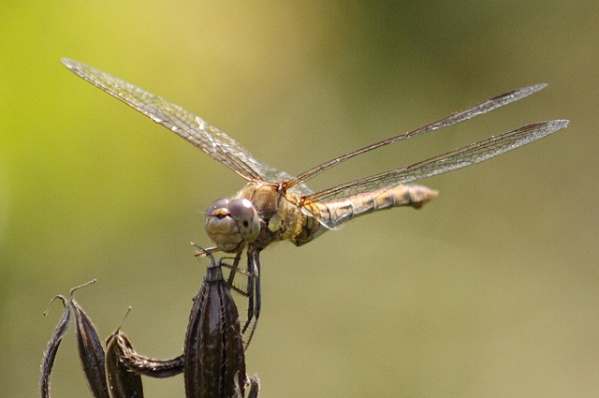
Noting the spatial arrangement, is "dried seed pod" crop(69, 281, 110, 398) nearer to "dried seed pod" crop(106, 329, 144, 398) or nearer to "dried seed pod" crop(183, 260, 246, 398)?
"dried seed pod" crop(106, 329, 144, 398)

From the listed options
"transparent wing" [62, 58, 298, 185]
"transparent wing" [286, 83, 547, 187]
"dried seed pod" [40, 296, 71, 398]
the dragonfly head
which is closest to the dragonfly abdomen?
"transparent wing" [62, 58, 298, 185]

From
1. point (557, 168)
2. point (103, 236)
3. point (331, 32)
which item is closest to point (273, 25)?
point (331, 32)

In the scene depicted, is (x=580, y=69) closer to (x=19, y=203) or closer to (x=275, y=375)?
(x=275, y=375)

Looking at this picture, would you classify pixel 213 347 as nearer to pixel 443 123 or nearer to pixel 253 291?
pixel 253 291

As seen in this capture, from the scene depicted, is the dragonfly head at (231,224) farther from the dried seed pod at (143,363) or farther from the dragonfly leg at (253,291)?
the dried seed pod at (143,363)

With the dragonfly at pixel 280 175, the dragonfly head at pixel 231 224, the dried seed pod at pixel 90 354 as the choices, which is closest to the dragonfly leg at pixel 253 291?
the dragonfly at pixel 280 175
